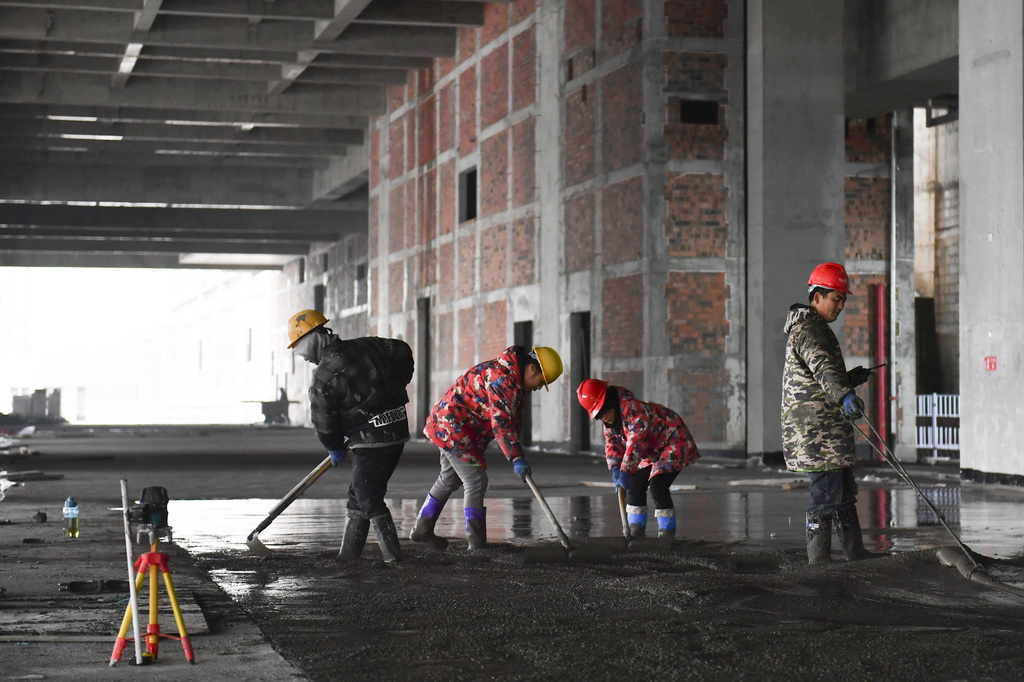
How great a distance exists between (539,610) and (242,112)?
3065 cm

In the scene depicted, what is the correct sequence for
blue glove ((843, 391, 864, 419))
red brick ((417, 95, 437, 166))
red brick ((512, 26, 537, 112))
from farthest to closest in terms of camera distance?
1. red brick ((417, 95, 437, 166))
2. red brick ((512, 26, 537, 112))
3. blue glove ((843, 391, 864, 419))

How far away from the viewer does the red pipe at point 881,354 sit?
24.7 metres

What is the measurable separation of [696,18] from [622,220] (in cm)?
344

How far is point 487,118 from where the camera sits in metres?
29.6

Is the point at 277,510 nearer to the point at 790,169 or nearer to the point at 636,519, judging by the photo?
the point at 636,519

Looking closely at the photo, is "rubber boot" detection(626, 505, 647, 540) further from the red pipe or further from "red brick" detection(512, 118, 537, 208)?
"red brick" detection(512, 118, 537, 208)

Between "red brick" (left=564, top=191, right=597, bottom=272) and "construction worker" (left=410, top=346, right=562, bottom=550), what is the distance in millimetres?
14309

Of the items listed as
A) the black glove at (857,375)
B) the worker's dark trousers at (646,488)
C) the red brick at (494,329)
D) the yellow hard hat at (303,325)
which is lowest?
the worker's dark trousers at (646,488)

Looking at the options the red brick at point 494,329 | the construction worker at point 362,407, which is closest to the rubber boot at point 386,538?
the construction worker at point 362,407

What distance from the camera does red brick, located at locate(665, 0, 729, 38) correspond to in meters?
22.5

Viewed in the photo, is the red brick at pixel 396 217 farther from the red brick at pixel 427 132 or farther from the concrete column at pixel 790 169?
the concrete column at pixel 790 169

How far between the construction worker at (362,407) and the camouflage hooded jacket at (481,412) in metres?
0.53

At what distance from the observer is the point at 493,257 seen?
96.0 feet

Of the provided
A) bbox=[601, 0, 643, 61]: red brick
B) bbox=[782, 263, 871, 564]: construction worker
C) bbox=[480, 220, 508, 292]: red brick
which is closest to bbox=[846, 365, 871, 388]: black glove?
bbox=[782, 263, 871, 564]: construction worker
